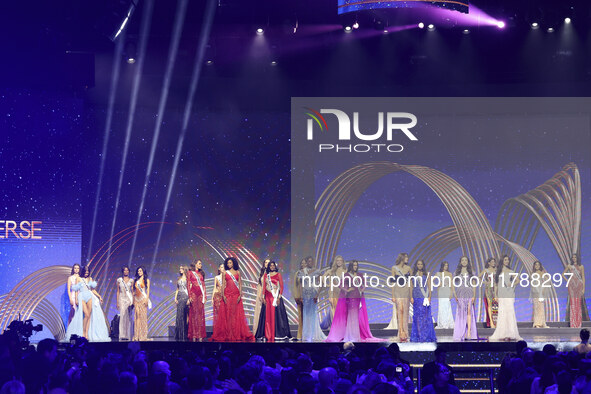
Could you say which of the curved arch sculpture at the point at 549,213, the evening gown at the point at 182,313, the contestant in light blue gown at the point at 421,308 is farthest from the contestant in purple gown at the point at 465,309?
the evening gown at the point at 182,313

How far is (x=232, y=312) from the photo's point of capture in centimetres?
1383

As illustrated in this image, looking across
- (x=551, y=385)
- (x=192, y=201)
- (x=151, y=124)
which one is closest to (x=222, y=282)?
(x=192, y=201)

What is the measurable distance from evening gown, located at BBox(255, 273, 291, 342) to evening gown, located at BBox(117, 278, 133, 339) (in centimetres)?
210

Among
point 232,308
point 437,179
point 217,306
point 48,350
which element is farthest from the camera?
point 437,179

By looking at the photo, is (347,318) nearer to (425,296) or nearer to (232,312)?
(425,296)

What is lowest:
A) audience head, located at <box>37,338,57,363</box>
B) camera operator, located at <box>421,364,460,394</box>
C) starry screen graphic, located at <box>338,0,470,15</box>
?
camera operator, located at <box>421,364,460,394</box>

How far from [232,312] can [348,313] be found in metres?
1.86

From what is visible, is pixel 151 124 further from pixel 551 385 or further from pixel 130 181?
pixel 551 385

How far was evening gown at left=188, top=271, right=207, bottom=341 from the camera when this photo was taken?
13961 millimetres

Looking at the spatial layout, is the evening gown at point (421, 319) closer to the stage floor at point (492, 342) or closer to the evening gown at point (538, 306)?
the stage floor at point (492, 342)

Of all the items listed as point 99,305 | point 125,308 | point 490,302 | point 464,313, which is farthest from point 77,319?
point 490,302

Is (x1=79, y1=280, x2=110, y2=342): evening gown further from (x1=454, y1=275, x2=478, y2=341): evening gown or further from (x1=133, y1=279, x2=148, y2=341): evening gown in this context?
(x1=454, y1=275, x2=478, y2=341): evening gown

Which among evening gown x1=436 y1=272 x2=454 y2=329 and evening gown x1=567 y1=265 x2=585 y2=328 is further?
evening gown x1=436 y1=272 x2=454 y2=329

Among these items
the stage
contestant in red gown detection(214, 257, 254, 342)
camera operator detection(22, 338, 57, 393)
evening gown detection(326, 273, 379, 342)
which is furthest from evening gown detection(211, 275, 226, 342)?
camera operator detection(22, 338, 57, 393)
